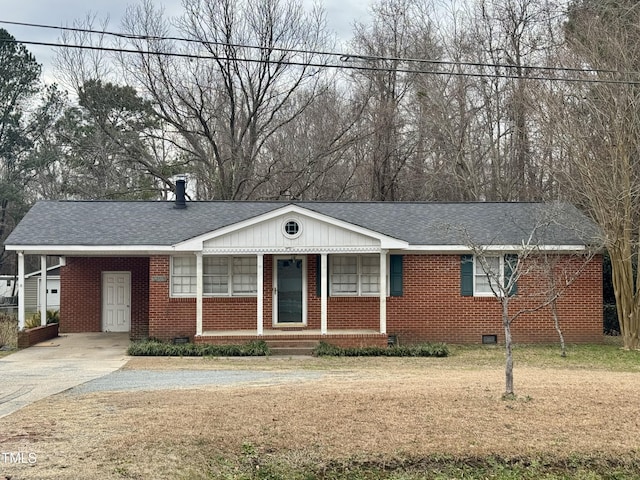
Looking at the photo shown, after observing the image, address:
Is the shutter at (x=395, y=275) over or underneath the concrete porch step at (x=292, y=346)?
over

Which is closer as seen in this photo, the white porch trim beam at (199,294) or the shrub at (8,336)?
the white porch trim beam at (199,294)

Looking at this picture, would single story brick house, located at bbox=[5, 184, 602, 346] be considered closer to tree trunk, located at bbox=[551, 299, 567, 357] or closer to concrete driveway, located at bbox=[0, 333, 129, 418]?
tree trunk, located at bbox=[551, 299, 567, 357]

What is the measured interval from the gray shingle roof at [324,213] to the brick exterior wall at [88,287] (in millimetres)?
1643

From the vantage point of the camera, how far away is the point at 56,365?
1605cm

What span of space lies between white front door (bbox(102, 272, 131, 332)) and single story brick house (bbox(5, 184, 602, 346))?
5.76 ft

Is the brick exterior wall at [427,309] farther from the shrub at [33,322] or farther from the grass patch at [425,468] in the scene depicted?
the grass patch at [425,468]

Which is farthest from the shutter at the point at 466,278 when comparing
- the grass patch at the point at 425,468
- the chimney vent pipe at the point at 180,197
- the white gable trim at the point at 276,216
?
the grass patch at the point at 425,468

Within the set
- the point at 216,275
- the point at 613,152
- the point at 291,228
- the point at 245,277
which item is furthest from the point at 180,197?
the point at 613,152

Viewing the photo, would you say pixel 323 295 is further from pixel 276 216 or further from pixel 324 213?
pixel 324 213

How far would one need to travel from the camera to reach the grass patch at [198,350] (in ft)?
58.4

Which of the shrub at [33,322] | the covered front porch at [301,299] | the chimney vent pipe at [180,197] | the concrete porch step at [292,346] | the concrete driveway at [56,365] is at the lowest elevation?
Result: the concrete driveway at [56,365]

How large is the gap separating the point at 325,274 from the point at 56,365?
7002mm

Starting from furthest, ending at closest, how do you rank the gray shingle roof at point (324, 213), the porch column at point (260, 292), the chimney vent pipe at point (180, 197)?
the chimney vent pipe at point (180, 197) < the gray shingle roof at point (324, 213) < the porch column at point (260, 292)

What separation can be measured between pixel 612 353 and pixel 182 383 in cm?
1154
